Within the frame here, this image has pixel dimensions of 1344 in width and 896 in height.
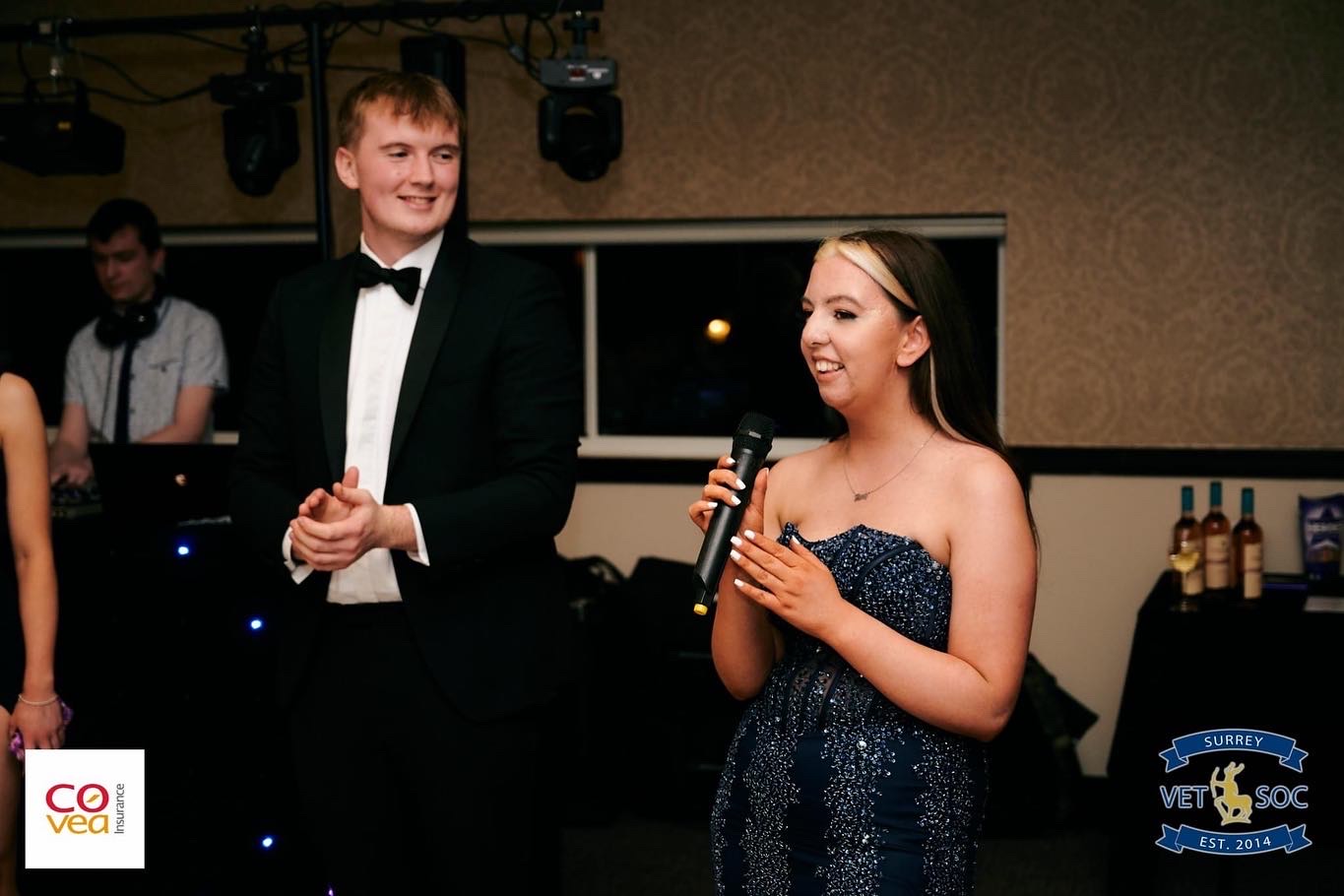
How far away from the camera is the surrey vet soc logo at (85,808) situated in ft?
7.73

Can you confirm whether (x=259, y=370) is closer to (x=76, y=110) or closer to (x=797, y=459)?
(x=797, y=459)

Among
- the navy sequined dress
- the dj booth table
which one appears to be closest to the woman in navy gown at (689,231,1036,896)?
the navy sequined dress

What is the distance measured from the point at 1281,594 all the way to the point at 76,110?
145 inches

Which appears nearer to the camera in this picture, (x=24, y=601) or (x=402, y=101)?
(x=402, y=101)

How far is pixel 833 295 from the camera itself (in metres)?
1.58

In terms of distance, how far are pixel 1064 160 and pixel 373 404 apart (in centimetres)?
287

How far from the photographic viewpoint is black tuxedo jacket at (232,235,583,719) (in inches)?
77.4

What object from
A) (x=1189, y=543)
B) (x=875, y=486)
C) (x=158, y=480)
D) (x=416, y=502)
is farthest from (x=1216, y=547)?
(x=158, y=480)

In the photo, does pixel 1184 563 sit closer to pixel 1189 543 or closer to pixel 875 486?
pixel 1189 543

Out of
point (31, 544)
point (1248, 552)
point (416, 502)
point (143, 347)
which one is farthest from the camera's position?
point (143, 347)

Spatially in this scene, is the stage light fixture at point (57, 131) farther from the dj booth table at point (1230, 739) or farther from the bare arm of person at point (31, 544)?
the dj booth table at point (1230, 739)

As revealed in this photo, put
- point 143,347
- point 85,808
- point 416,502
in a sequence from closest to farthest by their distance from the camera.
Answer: point 416,502 → point 85,808 → point 143,347

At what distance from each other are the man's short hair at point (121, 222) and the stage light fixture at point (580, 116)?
1.22 meters

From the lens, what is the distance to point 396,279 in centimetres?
203
